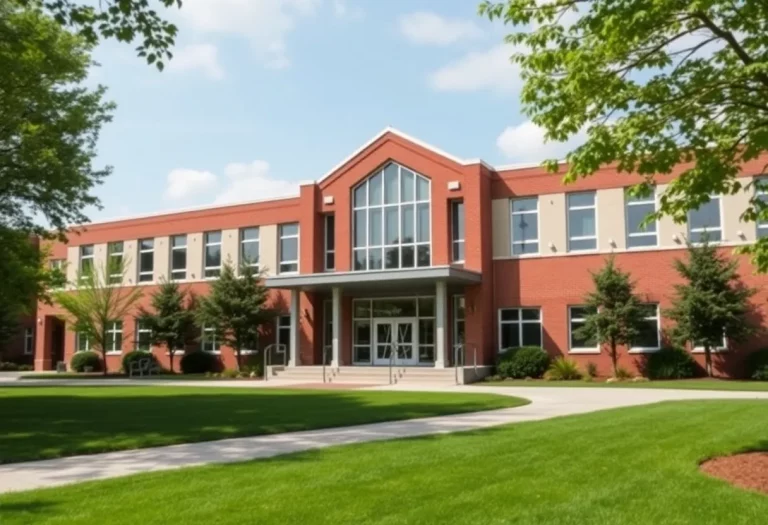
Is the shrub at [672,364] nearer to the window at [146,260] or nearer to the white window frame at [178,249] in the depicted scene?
the white window frame at [178,249]

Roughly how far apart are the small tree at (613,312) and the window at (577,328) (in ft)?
4.25

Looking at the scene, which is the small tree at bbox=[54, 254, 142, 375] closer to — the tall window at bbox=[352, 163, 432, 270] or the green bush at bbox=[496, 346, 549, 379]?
the tall window at bbox=[352, 163, 432, 270]

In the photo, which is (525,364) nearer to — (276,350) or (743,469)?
(276,350)

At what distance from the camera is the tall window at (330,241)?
35.6 metres

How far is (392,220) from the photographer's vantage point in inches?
1330

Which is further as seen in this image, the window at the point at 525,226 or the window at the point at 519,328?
the window at the point at 525,226

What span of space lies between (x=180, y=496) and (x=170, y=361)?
3338cm

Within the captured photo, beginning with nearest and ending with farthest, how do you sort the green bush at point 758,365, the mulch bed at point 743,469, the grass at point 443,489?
the grass at point 443,489 < the mulch bed at point 743,469 < the green bush at point 758,365

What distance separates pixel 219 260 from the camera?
39.8 metres

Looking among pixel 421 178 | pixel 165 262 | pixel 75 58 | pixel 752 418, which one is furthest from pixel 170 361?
pixel 752 418

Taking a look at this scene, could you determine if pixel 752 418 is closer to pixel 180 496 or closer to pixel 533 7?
pixel 533 7

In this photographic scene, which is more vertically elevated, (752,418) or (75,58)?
(75,58)

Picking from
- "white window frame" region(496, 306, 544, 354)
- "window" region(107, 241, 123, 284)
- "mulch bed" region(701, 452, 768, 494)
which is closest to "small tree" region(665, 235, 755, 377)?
"white window frame" region(496, 306, 544, 354)

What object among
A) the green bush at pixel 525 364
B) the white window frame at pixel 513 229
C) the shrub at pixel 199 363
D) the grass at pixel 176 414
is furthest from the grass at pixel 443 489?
the shrub at pixel 199 363
